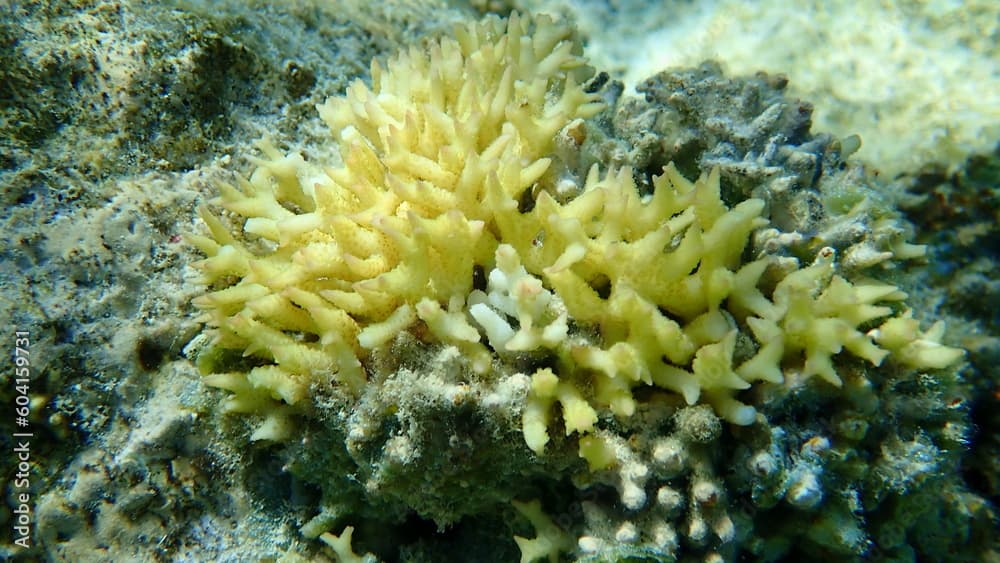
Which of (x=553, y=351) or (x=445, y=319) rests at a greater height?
(x=445, y=319)

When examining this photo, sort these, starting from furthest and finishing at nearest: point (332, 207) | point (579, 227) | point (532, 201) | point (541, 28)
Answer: point (541, 28) → point (532, 201) → point (332, 207) → point (579, 227)

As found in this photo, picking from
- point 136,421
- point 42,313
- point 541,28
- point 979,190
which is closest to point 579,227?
point 541,28

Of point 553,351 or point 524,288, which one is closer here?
point 524,288

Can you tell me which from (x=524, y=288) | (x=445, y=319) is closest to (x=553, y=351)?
(x=524, y=288)

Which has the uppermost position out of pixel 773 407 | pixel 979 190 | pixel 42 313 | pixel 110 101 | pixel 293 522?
pixel 110 101

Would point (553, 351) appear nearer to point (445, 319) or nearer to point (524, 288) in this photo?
point (524, 288)

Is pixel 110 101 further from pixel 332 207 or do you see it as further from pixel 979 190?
pixel 979 190
